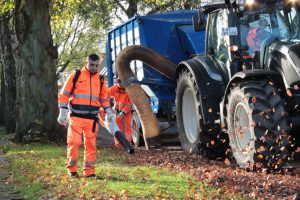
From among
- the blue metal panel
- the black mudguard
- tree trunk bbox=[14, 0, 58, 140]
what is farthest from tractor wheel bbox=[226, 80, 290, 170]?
tree trunk bbox=[14, 0, 58, 140]

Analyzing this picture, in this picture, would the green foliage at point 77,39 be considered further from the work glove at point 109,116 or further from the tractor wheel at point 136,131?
the work glove at point 109,116

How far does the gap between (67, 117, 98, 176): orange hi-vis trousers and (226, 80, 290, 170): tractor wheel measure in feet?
7.24

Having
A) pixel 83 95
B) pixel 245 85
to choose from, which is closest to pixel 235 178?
pixel 245 85

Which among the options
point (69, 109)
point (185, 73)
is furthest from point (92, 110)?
point (185, 73)

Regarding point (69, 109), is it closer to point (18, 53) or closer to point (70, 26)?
point (18, 53)

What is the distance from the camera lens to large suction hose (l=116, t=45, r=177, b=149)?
12.3 meters

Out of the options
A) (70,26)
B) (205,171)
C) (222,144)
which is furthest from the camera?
(70,26)

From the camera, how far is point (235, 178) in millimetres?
7434

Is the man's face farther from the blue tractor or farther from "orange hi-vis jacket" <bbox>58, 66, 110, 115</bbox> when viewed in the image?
the blue tractor

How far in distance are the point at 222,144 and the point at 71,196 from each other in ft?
12.7

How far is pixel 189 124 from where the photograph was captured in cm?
1111

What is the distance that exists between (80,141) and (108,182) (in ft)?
3.03

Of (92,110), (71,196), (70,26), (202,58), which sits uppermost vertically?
(70,26)

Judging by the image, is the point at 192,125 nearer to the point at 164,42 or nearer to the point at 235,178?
the point at 164,42
